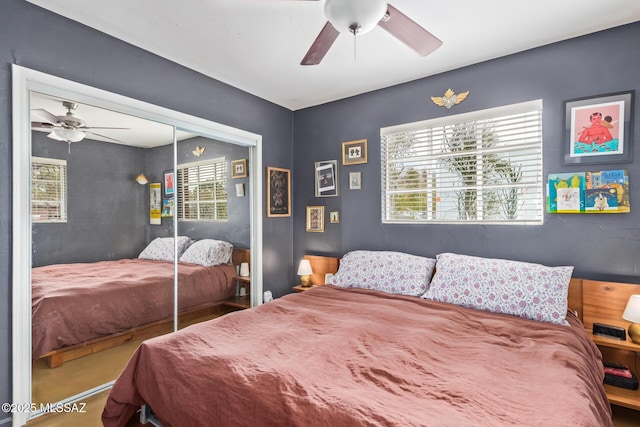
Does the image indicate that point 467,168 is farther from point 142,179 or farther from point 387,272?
point 142,179

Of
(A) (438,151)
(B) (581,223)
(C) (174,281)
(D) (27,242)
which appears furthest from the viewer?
(A) (438,151)

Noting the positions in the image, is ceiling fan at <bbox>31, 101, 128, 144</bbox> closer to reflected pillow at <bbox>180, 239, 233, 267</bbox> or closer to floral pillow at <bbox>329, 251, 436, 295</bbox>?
reflected pillow at <bbox>180, 239, 233, 267</bbox>

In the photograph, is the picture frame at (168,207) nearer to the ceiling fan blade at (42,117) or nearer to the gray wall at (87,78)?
the gray wall at (87,78)

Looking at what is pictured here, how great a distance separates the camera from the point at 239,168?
10.7 ft

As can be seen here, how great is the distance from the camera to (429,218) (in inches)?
115

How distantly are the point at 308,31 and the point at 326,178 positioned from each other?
1617 millimetres

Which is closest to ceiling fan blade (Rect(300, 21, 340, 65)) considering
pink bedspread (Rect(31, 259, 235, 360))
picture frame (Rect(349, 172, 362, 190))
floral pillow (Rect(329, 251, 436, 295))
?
picture frame (Rect(349, 172, 362, 190))

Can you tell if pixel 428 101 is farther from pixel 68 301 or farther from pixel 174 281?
pixel 68 301

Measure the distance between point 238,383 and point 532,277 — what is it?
195 cm

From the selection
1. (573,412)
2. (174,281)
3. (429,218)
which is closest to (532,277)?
(429,218)

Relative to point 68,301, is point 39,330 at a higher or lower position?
lower

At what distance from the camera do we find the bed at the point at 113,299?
1.97 metres

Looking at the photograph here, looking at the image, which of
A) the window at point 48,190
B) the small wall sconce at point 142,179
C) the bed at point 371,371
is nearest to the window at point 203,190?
the small wall sconce at point 142,179

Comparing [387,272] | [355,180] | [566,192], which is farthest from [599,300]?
[355,180]
